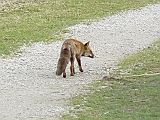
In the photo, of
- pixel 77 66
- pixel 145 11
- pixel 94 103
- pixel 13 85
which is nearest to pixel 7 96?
pixel 13 85

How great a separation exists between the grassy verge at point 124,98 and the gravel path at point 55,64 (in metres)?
0.33

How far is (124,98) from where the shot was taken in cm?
1009

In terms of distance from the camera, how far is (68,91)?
1066cm

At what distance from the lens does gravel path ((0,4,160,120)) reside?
9641 millimetres

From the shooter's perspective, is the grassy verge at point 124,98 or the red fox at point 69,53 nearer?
the grassy verge at point 124,98

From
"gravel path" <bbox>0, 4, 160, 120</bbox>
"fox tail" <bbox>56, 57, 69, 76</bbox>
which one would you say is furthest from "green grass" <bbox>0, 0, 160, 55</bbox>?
"fox tail" <bbox>56, 57, 69, 76</bbox>

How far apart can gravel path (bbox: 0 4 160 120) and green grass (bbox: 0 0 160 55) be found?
524mm

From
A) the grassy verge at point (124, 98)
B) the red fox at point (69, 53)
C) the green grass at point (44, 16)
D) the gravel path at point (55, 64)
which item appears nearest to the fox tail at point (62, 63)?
the red fox at point (69, 53)

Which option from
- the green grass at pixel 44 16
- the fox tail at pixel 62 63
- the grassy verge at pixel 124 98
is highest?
the green grass at pixel 44 16

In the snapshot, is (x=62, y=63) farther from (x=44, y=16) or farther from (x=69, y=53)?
(x=44, y=16)

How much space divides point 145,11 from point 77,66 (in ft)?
33.1

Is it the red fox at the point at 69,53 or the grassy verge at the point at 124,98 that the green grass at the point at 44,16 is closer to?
the red fox at the point at 69,53

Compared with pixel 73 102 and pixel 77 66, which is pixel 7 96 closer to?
pixel 73 102

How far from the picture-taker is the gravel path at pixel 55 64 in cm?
964
